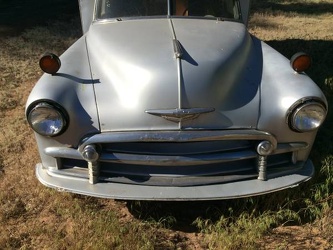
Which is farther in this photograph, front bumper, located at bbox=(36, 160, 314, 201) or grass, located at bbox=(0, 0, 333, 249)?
grass, located at bbox=(0, 0, 333, 249)

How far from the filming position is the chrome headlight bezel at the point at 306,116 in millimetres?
3189

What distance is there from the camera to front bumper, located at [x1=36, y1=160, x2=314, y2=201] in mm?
3100

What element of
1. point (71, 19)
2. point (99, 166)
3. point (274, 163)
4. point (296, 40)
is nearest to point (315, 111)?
point (274, 163)

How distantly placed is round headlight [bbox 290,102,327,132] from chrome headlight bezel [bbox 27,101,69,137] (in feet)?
5.41

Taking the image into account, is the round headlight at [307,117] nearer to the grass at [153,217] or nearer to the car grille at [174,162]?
the car grille at [174,162]

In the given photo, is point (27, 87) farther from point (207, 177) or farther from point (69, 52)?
point (207, 177)

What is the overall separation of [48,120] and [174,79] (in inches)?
A: 37.4

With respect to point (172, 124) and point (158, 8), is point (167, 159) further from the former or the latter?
point (158, 8)

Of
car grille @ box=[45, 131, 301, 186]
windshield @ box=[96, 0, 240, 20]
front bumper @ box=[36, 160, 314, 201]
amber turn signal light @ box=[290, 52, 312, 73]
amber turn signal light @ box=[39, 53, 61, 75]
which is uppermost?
windshield @ box=[96, 0, 240, 20]

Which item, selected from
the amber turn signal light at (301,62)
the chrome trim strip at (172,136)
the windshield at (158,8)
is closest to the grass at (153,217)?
the chrome trim strip at (172,136)

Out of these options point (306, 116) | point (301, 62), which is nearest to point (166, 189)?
point (306, 116)

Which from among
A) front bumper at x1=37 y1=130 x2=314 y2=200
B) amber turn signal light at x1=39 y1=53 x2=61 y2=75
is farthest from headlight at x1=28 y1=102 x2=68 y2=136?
amber turn signal light at x1=39 y1=53 x2=61 y2=75

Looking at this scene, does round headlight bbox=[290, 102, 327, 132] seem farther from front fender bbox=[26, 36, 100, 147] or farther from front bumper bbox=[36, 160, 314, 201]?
front fender bbox=[26, 36, 100, 147]

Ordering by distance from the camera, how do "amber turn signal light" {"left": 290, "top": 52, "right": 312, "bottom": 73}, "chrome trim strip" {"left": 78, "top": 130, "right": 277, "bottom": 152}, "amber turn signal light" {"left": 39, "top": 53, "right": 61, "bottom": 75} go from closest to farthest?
"chrome trim strip" {"left": 78, "top": 130, "right": 277, "bottom": 152} < "amber turn signal light" {"left": 39, "top": 53, "right": 61, "bottom": 75} < "amber turn signal light" {"left": 290, "top": 52, "right": 312, "bottom": 73}
